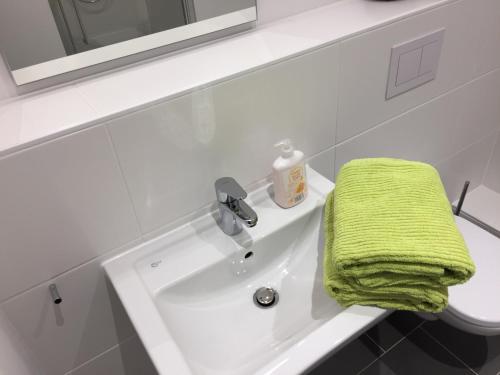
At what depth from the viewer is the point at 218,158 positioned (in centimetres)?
100

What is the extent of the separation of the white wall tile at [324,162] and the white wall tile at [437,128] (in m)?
0.02

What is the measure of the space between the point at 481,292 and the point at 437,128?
55 centimetres

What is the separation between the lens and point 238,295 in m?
1.04

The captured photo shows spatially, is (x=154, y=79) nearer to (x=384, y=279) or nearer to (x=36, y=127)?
(x=36, y=127)

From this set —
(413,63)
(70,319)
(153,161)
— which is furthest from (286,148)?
(70,319)

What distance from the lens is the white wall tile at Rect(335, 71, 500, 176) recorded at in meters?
1.30

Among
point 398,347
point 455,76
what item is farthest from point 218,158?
point 398,347

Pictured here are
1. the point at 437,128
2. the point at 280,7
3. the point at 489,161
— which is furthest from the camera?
the point at 489,161

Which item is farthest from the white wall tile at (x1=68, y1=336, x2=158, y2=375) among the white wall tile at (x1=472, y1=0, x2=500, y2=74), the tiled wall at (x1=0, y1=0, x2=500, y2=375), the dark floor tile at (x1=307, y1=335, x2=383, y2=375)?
the white wall tile at (x1=472, y1=0, x2=500, y2=74)

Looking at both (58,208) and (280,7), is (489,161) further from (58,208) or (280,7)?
(58,208)

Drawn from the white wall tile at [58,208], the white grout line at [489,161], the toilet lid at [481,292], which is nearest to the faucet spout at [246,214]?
the white wall tile at [58,208]

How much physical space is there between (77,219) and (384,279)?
2.02 feet

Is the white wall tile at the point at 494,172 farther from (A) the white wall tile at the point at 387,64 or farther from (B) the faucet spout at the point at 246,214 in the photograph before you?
(B) the faucet spout at the point at 246,214

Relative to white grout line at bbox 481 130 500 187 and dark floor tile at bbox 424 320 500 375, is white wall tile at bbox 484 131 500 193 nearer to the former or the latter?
white grout line at bbox 481 130 500 187
